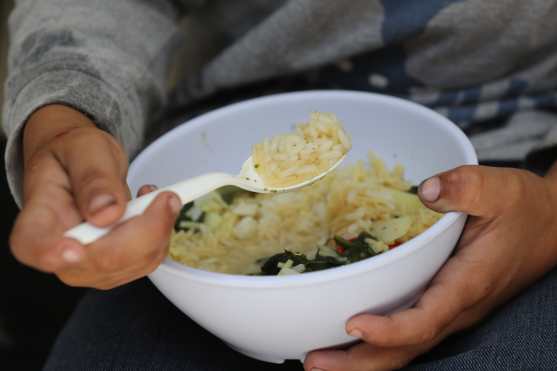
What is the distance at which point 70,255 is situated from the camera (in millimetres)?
571

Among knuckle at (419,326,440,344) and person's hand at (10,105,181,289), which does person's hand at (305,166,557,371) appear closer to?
knuckle at (419,326,440,344)

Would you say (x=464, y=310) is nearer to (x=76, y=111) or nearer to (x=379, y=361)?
(x=379, y=361)

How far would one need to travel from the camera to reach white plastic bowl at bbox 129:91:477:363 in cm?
69

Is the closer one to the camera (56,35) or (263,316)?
(263,316)

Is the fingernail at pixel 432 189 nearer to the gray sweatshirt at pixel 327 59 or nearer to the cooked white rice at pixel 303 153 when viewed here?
the cooked white rice at pixel 303 153

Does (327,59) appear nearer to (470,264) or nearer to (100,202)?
(470,264)

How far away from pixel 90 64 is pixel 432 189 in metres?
0.54

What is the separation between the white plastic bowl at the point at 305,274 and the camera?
0.69 metres

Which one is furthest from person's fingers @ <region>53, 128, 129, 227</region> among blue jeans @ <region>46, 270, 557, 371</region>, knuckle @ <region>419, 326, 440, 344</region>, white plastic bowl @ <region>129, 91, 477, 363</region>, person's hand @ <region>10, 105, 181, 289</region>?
knuckle @ <region>419, 326, 440, 344</region>

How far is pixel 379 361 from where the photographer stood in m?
0.79

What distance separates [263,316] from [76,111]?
377mm

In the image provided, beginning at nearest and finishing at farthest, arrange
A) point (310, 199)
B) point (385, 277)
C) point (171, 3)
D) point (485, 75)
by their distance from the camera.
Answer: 1. point (385, 277)
2. point (310, 199)
3. point (485, 75)
4. point (171, 3)

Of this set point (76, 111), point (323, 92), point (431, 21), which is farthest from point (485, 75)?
point (76, 111)

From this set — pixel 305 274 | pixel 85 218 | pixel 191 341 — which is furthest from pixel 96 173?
pixel 191 341
